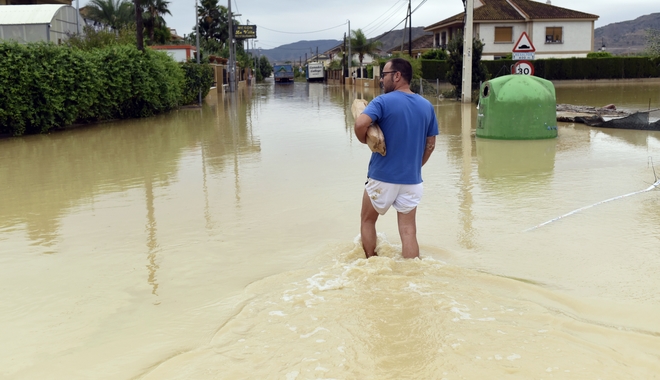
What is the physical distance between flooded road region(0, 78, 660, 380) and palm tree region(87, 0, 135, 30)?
47.8 meters

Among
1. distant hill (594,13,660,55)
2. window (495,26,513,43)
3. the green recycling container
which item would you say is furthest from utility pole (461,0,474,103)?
distant hill (594,13,660,55)

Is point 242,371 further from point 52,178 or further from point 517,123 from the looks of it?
point 517,123

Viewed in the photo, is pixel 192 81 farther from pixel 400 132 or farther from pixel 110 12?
pixel 110 12

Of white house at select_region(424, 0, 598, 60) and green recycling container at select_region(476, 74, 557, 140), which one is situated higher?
white house at select_region(424, 0, 598, 60)

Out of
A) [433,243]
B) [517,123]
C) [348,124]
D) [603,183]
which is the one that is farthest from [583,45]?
[433,243]

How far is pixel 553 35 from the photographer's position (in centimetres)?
5553

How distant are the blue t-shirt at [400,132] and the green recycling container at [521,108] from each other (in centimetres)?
892

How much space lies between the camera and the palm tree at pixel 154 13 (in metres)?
54.0

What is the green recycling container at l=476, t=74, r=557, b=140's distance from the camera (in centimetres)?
1358

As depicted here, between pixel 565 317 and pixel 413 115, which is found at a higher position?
pixel 413 115

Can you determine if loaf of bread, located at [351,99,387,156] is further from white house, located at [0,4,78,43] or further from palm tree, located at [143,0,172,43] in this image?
palm tree, located at [143,0,172,43]

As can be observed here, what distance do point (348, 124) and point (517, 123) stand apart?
279 inches

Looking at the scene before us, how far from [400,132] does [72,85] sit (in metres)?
14.8

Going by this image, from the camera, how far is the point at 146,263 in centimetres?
587
